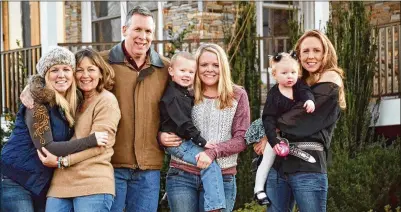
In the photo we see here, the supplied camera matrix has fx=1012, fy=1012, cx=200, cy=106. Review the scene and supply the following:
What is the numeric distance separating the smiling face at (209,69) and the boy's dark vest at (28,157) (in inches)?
40.6

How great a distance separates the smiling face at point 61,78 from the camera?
710cm

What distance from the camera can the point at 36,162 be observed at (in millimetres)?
7156

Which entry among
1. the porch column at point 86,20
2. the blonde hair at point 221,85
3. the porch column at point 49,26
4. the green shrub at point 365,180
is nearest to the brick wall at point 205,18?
the porch column at point 49,26

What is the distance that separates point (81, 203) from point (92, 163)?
0.29 metres

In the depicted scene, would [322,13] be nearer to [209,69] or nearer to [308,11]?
[308,11]

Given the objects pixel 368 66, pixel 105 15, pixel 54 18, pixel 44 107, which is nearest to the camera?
pixel 44 107

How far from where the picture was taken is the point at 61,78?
7.10 m

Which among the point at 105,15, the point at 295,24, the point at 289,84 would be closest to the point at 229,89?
the point at 289,84

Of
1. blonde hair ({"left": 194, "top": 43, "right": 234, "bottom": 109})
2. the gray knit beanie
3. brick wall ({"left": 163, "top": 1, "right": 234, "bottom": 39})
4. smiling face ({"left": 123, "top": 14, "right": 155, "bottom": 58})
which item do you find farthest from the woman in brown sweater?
brick wall ({"left": 163, "top": 1, "right": 234, "bottom": 39})

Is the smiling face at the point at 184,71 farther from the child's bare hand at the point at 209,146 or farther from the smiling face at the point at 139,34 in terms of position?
the child's bare hand at the point at 209,146

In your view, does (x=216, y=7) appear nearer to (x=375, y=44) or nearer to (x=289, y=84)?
(x=375, y=44)

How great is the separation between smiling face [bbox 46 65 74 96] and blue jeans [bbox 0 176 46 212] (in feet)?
2.44

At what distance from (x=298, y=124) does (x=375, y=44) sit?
7.21 m

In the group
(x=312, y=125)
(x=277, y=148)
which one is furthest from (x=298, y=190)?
(x=312, y=125)
